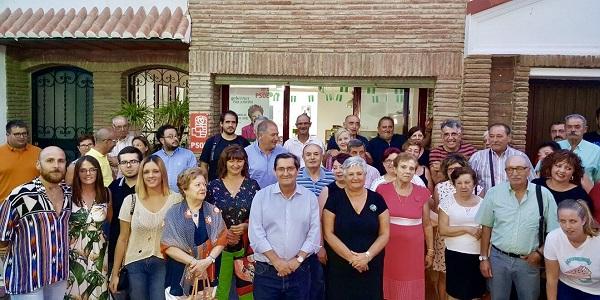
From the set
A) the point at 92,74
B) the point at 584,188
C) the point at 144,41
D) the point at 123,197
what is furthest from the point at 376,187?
the point at 92,74

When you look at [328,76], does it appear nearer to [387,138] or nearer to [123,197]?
[387,138]

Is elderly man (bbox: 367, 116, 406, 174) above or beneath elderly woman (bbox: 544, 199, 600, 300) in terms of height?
above

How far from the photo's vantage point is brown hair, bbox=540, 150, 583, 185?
4453 mm

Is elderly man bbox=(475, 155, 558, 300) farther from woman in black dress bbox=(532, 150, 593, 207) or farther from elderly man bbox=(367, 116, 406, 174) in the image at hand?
elderly man bbox=(367, 116, 406, 174)

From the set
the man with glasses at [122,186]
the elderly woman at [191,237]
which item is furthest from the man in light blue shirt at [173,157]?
the elderly woman at [191,237]

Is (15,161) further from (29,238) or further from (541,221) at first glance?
(541,221)

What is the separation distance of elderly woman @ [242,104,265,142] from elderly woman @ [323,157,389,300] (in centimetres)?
367

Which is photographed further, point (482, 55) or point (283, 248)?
point (482, 55)

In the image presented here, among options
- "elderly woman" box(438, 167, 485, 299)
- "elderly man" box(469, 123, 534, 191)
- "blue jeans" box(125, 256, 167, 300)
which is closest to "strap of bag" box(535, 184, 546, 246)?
"elderly woman" box(438, 167, 485, 299)

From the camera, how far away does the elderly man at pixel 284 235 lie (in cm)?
418

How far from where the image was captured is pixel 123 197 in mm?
4672

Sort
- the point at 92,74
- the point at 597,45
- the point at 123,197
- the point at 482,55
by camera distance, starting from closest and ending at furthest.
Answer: the point at 123,197 < the point at 597,45 < the point at 482,55 < the point at 92,74

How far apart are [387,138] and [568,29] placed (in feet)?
8.76

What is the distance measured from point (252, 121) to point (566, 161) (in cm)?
468
